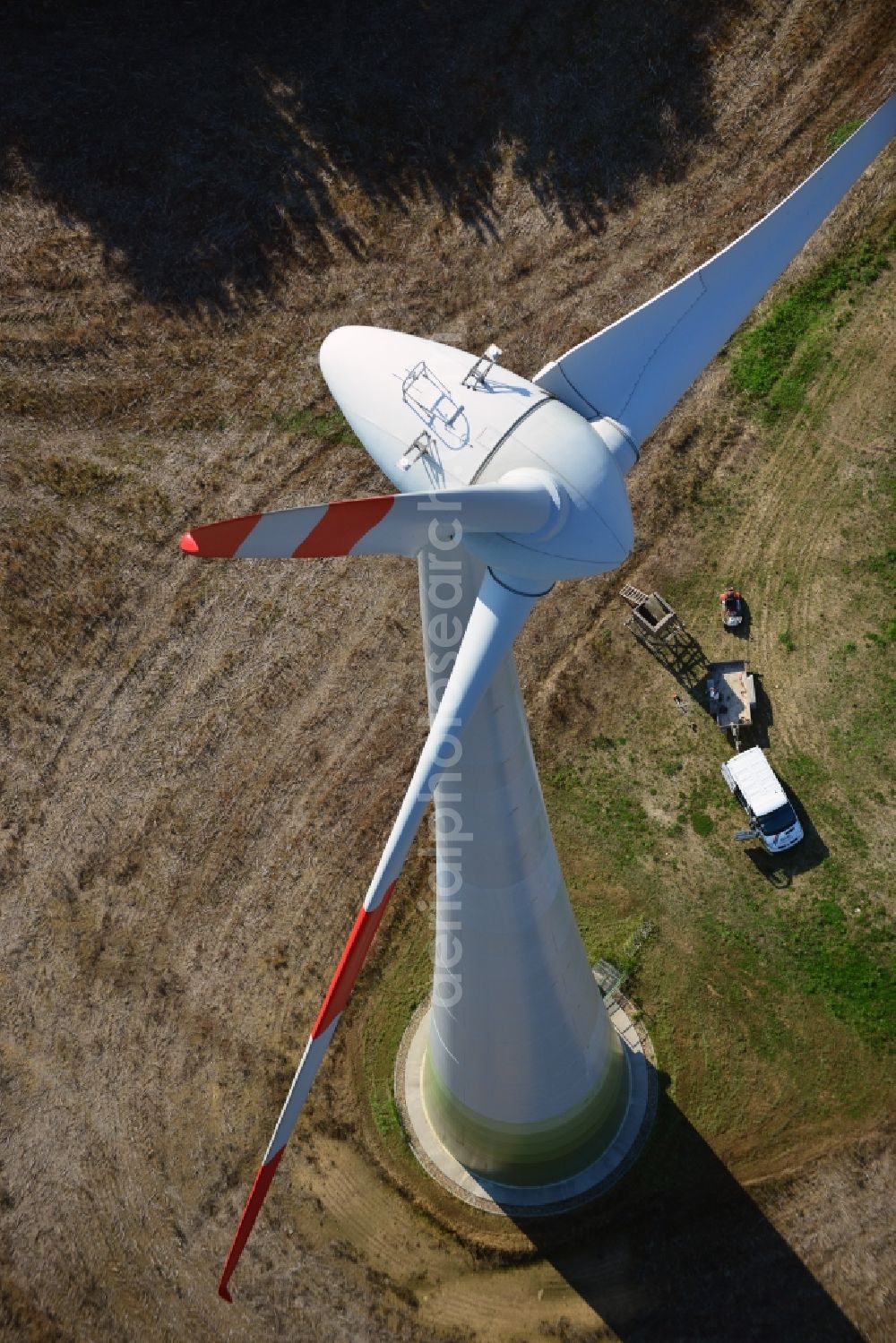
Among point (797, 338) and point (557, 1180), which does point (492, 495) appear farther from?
point (797, 338)

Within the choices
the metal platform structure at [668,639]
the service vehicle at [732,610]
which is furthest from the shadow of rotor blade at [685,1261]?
the service vehicle at [732,610]

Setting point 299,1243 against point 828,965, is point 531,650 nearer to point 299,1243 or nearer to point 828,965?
point 828,965

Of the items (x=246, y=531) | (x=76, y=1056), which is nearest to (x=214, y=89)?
(x=76, y=1056)

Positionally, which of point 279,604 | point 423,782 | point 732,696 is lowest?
point 732,696

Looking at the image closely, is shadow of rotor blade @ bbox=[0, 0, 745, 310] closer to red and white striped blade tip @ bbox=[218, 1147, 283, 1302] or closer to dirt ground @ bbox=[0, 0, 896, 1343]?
dirt ground @ bbox=[0, 0, 896, 1343]

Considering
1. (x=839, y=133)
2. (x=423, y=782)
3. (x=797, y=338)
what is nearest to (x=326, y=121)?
(x=839, y=133)

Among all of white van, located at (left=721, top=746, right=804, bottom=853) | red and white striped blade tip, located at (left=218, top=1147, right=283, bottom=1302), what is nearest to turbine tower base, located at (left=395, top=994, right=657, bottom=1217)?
white van, located at (left=721, top=746, right=804, bottom=853)
